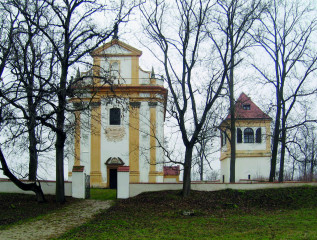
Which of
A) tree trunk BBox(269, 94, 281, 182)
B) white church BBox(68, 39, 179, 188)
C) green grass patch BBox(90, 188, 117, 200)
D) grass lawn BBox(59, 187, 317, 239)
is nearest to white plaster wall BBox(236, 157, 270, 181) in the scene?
white church BBox(68, 39, 179, 188)

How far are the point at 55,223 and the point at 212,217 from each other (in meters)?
5.17

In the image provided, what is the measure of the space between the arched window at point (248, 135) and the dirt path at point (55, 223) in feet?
85.6

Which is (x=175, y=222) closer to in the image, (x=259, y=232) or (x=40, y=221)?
(x=259, y=232)

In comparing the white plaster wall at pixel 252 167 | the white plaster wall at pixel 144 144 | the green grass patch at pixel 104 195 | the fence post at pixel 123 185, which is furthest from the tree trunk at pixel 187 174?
the white plaster wall at pixel 252 167

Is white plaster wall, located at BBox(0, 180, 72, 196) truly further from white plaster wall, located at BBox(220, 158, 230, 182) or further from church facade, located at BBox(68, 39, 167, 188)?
white plaster wall, located at BBox(220, 158, 230, 182)

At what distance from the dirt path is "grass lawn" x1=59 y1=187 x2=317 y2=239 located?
0.53 m

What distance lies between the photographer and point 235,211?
15383 millimetres

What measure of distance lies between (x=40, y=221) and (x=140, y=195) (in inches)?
255

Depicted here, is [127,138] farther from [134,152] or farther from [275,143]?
[275,143]

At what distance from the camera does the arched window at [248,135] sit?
133ft

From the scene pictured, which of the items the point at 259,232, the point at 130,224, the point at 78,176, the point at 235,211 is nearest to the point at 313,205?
the point at 235,211

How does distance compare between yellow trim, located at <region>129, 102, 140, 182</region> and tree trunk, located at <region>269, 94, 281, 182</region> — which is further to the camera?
yellow trim, located at <region>129, 102, 140, 182</region>

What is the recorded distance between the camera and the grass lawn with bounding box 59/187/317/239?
10.7 metres

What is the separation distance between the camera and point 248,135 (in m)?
40.8
